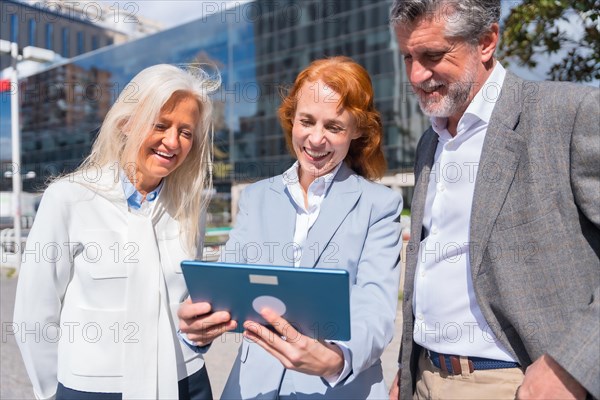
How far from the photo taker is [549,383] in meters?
1.39

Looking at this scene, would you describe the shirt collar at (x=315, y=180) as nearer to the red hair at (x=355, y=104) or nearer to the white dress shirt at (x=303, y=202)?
the white dress shirt at (x=303, y=202)

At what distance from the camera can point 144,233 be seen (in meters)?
2.19

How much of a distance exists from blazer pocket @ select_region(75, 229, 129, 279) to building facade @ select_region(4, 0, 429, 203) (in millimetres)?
25898

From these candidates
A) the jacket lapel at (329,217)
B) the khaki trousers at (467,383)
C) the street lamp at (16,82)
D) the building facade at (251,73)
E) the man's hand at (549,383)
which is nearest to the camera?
the man's hand at (549,383)

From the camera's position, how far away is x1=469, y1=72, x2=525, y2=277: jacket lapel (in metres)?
1.66

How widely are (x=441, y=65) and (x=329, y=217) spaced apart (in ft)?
1.98

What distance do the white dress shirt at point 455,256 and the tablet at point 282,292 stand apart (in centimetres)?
51

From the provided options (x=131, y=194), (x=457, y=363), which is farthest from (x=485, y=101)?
(x=131, y=194)

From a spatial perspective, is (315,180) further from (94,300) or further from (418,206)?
(94,300)

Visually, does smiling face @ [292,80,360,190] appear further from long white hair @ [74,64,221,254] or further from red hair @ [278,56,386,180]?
long white hair @ [74,64,221,254]

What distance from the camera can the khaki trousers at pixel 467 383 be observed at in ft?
5.62

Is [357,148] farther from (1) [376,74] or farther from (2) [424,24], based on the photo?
(1) [376,74]

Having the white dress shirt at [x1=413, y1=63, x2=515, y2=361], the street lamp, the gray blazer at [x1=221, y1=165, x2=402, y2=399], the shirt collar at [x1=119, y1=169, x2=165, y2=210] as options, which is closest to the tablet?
the gray blazer at [x1=221, y1=165, x2=402, y2=399]

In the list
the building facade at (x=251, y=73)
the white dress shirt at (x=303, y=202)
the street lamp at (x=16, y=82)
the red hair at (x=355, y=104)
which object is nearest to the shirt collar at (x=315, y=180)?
the white dress shirt at (x=303, y=202)
